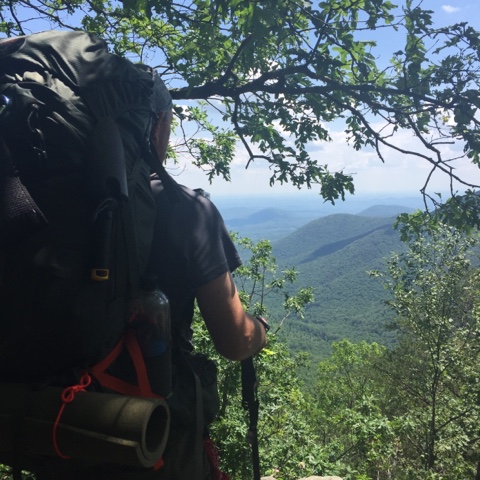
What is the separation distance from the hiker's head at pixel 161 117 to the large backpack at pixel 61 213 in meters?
0.34

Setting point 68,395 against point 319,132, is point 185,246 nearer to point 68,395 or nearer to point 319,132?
point 68,395

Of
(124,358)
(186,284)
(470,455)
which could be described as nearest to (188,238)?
(186,284)

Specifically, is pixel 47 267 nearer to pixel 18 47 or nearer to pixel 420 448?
pixel 18 47

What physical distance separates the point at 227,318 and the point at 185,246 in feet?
1.11

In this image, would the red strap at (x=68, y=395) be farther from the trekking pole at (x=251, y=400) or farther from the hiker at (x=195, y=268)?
the trekking pole at (x=251, y=400)

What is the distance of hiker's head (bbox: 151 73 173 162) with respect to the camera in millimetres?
1758

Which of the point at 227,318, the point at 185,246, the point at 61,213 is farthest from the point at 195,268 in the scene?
the point at 61,213

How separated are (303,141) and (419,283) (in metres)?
12.6

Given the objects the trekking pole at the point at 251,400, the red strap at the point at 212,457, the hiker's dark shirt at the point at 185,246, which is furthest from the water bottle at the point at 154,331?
the trekking pole at the point at 251,400

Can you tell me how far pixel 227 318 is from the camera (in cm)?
164

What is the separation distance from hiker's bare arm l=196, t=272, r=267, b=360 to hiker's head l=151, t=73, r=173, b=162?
62cm

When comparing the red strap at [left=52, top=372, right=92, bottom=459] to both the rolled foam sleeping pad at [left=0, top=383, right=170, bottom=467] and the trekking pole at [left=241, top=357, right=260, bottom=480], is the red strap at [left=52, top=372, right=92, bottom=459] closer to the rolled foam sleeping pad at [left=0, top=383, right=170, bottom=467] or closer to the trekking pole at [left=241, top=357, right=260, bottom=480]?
the rolled foam sleeping pad at [left=0, top=383, right=170, bottom=467]

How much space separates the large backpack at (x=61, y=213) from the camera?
3.84 ft

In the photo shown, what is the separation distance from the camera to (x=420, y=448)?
62.1 ft
